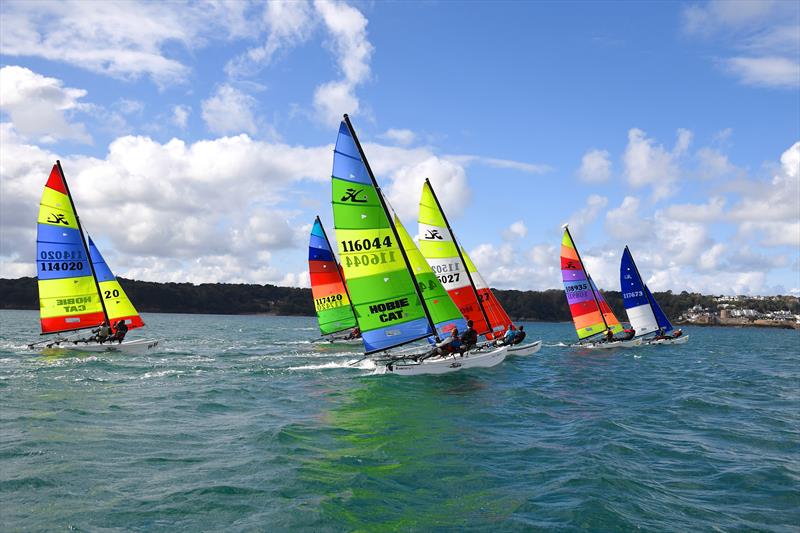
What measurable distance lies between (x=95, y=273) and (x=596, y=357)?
99.9ft

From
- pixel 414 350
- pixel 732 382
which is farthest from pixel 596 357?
pixel 414 350

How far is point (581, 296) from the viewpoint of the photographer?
39656 mm

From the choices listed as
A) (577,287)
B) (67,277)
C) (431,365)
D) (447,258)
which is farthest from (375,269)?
Answer: (577,287)

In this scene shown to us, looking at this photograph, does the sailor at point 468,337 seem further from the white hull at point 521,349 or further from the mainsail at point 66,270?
the mainsail at point 66,270

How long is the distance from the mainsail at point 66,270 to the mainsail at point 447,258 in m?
18.7

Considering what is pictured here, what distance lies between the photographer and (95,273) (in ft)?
105

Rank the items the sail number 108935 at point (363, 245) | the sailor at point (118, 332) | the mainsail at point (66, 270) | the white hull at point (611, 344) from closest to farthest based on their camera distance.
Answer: the sail number 108935 at point (363, 245)
the mainsail at point (66, 270)
the sailor at point (118, 332)
the white hull at point (611, 344)

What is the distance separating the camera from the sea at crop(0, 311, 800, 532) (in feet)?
27.3

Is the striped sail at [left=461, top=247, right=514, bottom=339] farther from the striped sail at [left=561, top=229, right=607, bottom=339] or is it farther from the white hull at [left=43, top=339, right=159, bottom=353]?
the white hull at [left=43, top=339, right=159, bottom=353]

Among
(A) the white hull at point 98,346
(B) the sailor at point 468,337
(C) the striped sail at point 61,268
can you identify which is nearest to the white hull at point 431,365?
(B) the sailor at point 468,337

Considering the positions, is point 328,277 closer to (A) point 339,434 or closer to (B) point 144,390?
(B) point 144,390

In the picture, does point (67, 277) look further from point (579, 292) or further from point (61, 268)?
point (579, 292)

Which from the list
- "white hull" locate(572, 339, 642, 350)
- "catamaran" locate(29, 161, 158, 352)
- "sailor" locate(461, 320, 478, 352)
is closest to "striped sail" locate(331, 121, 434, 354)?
"sailor" locate(461, 320, 478, 352)

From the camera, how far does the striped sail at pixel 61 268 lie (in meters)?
29.9
